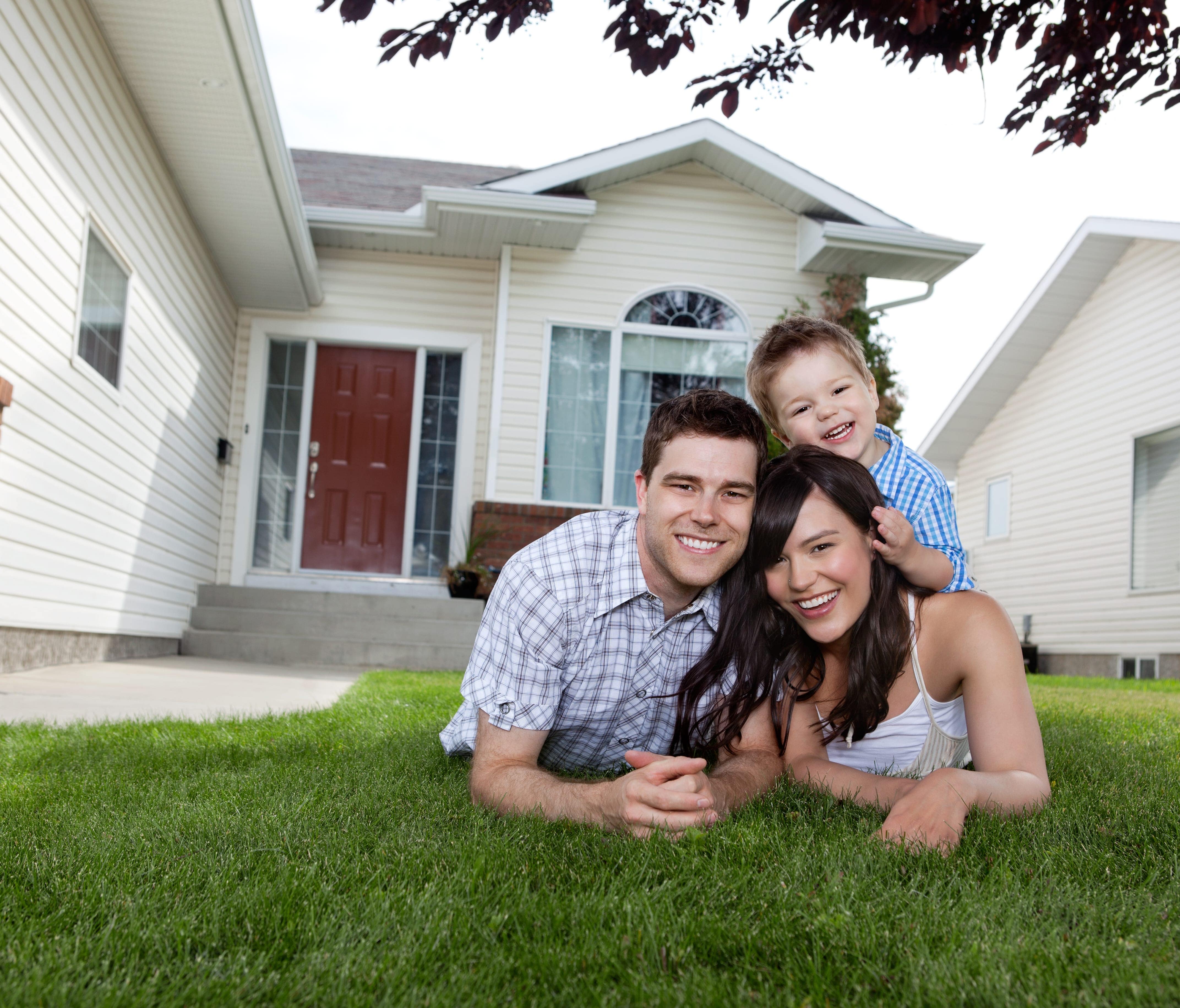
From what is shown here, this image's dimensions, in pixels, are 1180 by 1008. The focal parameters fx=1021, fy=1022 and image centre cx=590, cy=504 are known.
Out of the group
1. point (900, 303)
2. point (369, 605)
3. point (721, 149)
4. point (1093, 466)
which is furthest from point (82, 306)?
point (1093, 466)

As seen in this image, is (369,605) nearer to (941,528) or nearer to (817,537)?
(941,528)

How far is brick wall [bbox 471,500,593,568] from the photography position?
29.9 ft

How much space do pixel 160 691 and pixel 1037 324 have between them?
11.3m

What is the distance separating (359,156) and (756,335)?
5598 millimetres

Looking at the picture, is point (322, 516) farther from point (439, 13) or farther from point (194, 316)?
point (439, 13)

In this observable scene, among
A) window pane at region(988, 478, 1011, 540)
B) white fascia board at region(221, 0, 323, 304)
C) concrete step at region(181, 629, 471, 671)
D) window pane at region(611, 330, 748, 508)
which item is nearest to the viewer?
white fascia board at region(221, 0, 323, 304)

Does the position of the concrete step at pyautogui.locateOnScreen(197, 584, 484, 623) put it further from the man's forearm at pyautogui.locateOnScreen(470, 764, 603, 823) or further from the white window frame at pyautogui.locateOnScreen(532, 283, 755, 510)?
the man's forearm at pyautogui.locateOnScreen(470, 764, 603, 823)


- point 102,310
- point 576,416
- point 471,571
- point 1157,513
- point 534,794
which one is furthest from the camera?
point 1157,513

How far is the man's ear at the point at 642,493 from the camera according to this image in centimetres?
265

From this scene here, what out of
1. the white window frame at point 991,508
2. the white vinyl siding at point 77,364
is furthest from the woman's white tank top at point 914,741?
the white window frame at point 991,508

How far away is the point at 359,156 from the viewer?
12102mm

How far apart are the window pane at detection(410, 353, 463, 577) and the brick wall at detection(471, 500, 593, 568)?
68 centimetres

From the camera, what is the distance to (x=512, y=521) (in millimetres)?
9148

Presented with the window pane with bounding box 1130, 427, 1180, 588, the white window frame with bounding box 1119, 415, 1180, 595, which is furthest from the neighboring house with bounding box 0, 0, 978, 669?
the window pane with bounding box 1130, 427, 1180, 588
